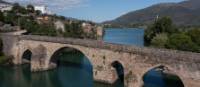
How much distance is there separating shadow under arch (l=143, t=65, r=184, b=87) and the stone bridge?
104cm

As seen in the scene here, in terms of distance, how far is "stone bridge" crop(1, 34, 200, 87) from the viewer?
25.6 meters

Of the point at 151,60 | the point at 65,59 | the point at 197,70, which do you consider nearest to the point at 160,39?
the point at 65,59

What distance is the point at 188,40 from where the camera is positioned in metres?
41.8

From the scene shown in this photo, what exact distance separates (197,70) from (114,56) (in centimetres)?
940

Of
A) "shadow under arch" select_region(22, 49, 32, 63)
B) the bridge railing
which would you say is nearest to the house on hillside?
"shadow under arch" select_region(22, 49, 32, 63)

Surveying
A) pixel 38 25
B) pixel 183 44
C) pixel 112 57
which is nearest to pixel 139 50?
pixel 112 57

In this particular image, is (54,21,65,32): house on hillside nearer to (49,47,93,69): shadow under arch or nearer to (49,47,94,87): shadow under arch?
(49,47,93,69): shadow under arch

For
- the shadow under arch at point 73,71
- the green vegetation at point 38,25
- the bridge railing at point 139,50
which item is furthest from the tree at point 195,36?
the green vegetation at point 38,25

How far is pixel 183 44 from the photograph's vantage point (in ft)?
135

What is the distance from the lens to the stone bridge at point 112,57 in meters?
25.6

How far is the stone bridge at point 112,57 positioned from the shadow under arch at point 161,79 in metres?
1.04

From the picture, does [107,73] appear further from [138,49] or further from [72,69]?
[72,69]

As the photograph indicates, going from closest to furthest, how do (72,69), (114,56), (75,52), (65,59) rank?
(114,56) < (72,69) < (65,59) < (75,52)

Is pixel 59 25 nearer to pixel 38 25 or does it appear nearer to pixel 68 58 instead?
pixel 38 25
